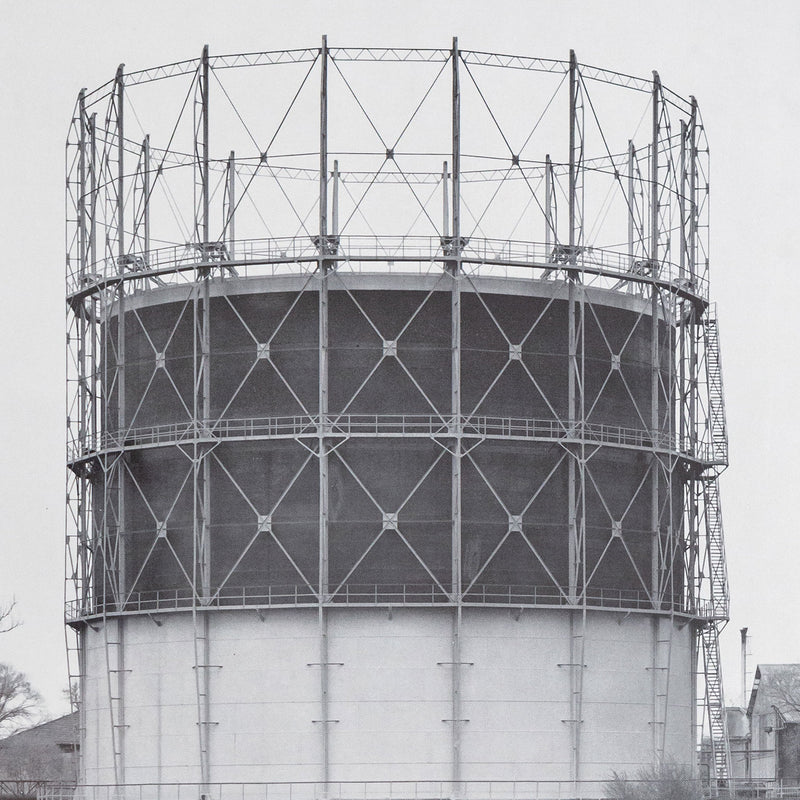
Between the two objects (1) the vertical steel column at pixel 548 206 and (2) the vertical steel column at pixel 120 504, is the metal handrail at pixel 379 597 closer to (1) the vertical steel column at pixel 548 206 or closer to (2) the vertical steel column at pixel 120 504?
(2) the vertical steel column at pixel 120 504

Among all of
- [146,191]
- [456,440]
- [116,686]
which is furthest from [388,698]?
[146,191]

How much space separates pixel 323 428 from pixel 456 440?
10.7ft

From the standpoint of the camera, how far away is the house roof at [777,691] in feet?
245

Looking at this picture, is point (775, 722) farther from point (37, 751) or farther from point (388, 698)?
point (388, 698)

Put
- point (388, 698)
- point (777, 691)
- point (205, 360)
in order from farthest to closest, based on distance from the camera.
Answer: point (777, 691)
point (205, 360)
point (388, 698)

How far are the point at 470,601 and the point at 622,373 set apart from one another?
25.4ft

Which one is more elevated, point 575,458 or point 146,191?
point 146,191

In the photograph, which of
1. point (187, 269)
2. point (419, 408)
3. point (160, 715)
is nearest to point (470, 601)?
point (419, 408)

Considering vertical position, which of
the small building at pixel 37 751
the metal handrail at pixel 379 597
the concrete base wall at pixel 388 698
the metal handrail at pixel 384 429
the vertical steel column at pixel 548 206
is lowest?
the small building at pixel 37 751

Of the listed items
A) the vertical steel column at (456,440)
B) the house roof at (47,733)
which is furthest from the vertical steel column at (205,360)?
the house roof at (47,733)

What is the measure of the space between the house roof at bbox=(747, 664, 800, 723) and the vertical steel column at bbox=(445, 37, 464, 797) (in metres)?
32.6

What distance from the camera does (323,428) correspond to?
147 ft

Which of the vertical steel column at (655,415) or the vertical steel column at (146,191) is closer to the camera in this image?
the vertical steel column at (655,415)

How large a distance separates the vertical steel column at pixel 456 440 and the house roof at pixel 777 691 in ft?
107
